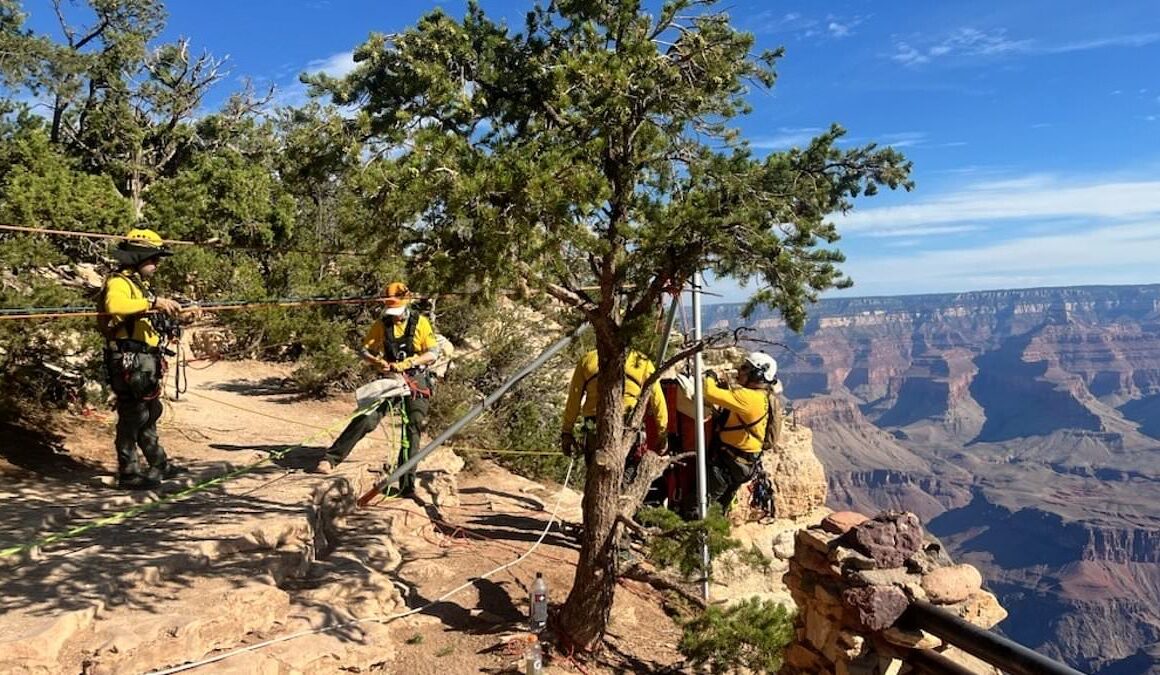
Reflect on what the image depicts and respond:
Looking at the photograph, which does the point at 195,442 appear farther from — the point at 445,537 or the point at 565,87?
the point at 565,87

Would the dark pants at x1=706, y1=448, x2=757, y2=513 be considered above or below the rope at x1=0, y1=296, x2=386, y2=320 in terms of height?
below

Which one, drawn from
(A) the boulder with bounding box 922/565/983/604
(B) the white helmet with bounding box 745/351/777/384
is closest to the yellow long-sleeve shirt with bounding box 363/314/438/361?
(B) the white helmet with bounding box 745/351/777/384

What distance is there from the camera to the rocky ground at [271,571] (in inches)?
182

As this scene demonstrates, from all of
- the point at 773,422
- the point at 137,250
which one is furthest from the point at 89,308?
the point at 773,422

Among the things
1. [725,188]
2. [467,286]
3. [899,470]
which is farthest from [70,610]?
[899,470]

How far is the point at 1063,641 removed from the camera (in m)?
115

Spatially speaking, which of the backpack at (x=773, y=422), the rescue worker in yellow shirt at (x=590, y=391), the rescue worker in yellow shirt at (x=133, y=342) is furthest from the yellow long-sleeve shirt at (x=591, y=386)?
the rescue worker in yellow shirt at (x=133, y=342)

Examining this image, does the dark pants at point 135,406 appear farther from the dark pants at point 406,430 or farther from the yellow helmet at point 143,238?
the dark pants at point 406,430

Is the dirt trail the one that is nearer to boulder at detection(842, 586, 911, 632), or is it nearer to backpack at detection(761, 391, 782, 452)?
backpack at detection(761, 391, 782, 452)

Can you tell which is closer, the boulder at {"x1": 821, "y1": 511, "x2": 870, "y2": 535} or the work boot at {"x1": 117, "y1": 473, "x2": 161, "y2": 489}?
the boulder at {"x1": 821, "y1": 511, "x2": 870, "y2": 535}

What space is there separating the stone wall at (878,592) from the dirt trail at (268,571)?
1822mm

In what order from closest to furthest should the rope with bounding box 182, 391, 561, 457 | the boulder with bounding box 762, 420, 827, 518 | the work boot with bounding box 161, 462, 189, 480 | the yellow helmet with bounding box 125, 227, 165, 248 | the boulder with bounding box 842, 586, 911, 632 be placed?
the boulder with bounding box 842, 586, 911, 632 < the yellow helmet with bounding box 125, 227, 165, 248 < the work boot with bounding box 161, 462, 189, 480 < the rope with bounding box 182, 391, 561, 457 < the boulder with bounding box 762, 420, 827, 518

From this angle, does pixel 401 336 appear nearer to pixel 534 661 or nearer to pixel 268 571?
pixel 268 571

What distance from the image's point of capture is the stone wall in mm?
4145
